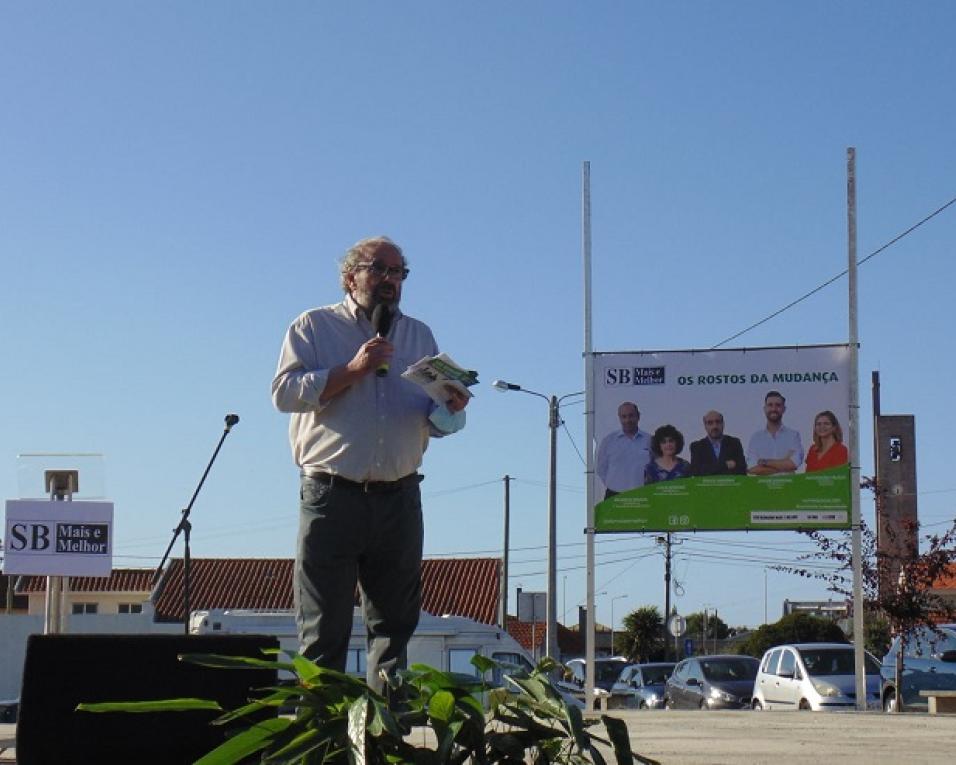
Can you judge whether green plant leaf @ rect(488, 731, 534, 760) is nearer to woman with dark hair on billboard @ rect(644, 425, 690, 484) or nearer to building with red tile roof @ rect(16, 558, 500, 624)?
woman with dark hair on billboard @ rect(644, 425, 690, 484)

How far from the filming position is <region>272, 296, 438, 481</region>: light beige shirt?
5.21 m

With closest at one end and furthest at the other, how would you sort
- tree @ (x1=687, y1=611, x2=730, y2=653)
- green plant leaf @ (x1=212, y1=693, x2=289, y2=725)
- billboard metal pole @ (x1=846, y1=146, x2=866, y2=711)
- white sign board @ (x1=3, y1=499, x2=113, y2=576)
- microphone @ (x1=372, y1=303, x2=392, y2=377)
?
green plant leaf @ (x1=212, y1=693, x2=289, y2=725) < microphone @ (x1=372, y1=303, x2=392, y2=377) < white sign board @ (x1=3, y1=499, x2=113, y2=576) < billboard metal pole @ (x1=846, y1=146, x2=866, y2=711) < tree @ (x1=687, y1=611, x2=730, y2=653)

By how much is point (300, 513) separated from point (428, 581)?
47946mm

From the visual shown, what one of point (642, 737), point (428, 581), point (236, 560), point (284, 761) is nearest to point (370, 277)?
point (284, 761)

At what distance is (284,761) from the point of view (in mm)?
3561

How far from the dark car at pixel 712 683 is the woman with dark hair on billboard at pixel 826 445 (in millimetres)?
8240

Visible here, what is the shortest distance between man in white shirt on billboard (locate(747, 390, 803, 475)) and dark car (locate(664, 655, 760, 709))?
793 cm

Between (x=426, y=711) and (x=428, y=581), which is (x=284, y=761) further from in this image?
(x=428, y=581)

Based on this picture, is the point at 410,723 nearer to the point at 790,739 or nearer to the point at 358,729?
the point at 358,729

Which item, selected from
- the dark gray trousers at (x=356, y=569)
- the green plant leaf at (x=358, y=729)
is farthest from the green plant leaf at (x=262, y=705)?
the dark gray trousers at (x=356, y=569)

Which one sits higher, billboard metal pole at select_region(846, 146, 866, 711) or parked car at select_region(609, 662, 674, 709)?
billboard metal pole at select_region(846, 146, 866, 711)

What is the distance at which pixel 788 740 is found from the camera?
6.82 metres

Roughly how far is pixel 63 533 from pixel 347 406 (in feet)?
26.2

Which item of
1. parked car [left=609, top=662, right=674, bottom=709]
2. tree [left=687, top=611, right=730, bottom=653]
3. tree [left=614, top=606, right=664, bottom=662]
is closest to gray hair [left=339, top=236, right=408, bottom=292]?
parked car [left=609, top=662, right=674, bottom=709]
